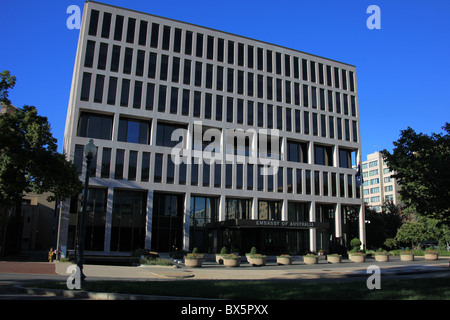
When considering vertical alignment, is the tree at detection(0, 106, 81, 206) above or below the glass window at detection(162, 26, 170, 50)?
below

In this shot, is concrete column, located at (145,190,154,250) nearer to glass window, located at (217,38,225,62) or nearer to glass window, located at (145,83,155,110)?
glass window, located at (145,83,155,110)

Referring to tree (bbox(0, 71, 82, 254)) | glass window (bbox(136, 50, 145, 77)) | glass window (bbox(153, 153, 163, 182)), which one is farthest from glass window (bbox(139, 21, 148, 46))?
tree (bbox(0, 71, 82, 254))

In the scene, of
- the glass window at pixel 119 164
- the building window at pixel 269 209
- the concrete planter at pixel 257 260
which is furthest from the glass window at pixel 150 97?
the concrete planter at pixel 257 260

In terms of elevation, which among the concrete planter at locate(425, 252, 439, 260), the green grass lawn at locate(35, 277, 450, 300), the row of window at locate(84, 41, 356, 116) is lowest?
the concrete planter at locate(425, 252, 439, 260)

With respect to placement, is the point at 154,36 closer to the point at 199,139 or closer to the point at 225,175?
the point at 199,139

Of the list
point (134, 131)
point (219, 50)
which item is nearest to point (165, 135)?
point (134, 131)

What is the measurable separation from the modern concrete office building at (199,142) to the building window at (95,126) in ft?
0.42

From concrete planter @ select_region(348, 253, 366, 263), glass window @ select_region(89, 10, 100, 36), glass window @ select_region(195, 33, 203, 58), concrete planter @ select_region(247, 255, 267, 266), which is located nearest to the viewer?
concrete planter @ select_region(247, 255, 267, 266)

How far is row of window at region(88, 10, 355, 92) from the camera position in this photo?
151 feet

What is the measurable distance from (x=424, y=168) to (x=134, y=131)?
117 feet

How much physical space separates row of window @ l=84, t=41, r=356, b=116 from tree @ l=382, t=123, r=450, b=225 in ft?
113

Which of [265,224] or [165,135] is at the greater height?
[165,135]

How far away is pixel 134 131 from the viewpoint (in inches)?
1804

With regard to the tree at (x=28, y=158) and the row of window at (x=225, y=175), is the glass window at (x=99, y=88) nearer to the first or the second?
the row of window at (x=225, y=175)
